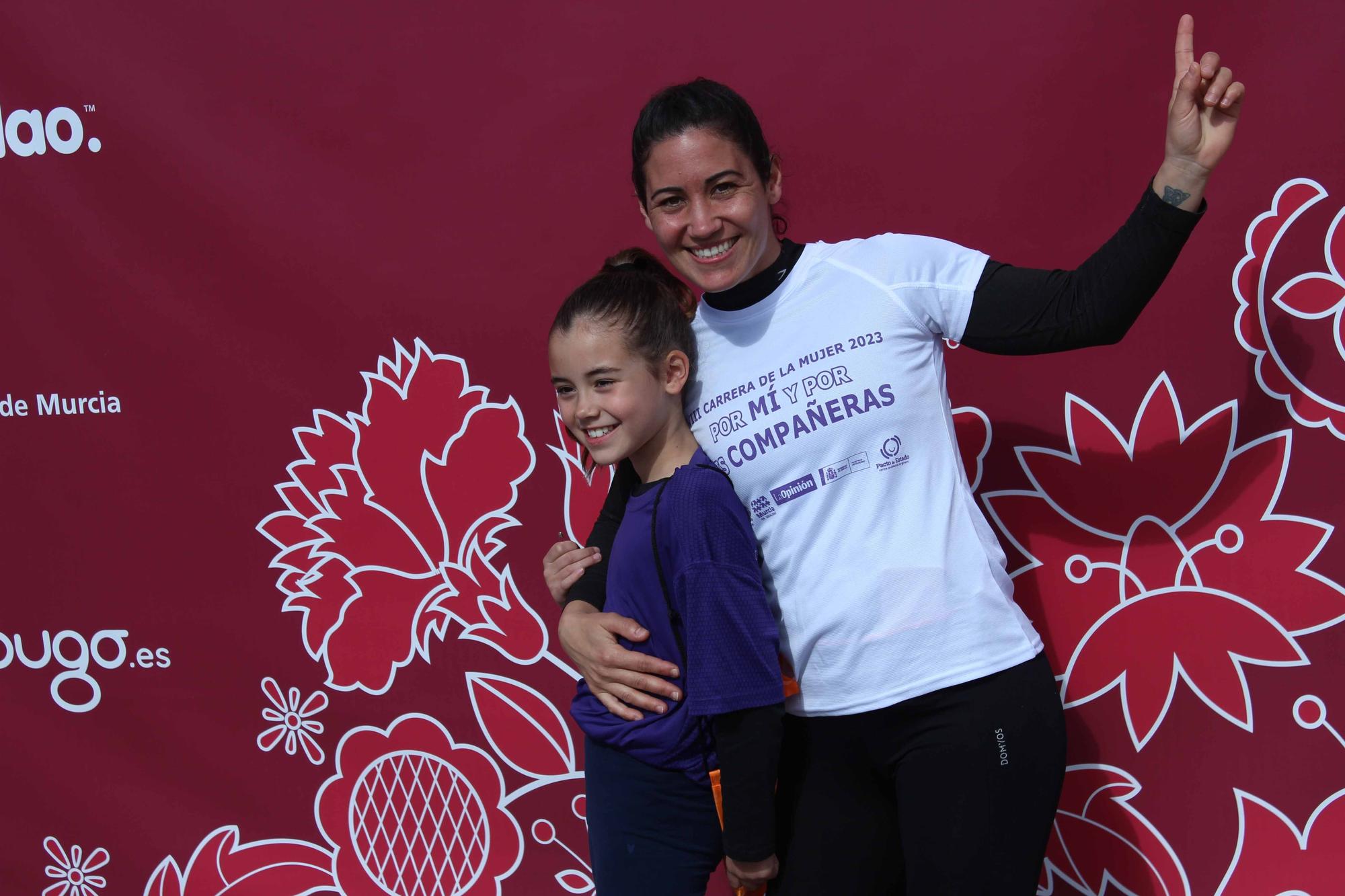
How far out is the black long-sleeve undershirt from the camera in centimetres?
119

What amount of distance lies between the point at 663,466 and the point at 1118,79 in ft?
3.39

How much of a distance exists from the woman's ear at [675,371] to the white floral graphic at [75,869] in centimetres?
160

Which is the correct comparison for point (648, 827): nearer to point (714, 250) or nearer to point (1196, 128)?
point (714, 250)

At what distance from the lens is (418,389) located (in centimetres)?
196

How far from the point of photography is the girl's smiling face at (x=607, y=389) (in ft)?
4.51

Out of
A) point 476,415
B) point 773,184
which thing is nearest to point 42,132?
point 476,415

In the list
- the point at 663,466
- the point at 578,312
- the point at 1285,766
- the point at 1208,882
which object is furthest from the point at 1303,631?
the point at 578,312

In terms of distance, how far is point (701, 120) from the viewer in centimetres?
136

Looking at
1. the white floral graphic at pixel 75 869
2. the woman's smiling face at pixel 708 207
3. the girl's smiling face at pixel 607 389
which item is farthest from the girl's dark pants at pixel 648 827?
the white floral graphic at pixel 75 869

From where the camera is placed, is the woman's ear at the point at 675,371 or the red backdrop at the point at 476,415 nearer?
the woman's ear at the point at 675,371

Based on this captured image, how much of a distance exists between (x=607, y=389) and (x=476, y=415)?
64 centimetres

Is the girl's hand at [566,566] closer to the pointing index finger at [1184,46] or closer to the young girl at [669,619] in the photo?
the young girl at [669,619]

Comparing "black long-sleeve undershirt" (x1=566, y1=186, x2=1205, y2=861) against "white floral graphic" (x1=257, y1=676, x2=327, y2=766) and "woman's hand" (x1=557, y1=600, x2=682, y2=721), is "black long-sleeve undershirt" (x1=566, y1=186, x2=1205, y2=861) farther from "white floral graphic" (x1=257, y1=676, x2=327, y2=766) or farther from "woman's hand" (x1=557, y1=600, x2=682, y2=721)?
"white floral graphic" (x1=257, y1=676, x2=327, y2=766)

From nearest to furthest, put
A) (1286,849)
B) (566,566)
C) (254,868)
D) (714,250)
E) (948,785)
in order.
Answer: (948,785) → (714,250) → (566,566) → (1286,849) → (254,868)
